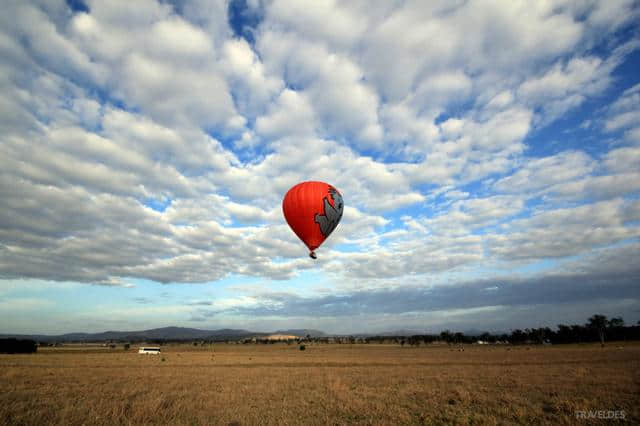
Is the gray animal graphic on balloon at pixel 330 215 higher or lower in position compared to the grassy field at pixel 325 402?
higher

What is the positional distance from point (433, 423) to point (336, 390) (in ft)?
32.1

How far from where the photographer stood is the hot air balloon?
27031 millimetres

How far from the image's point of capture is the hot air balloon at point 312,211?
88.7 ft

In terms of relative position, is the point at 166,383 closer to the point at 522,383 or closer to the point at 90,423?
the point at 90,423

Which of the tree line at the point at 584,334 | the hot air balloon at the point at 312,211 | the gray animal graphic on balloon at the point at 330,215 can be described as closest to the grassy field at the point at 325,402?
the hot air balloon at the point at 312,211

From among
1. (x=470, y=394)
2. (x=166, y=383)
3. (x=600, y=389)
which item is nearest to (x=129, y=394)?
(x=166, y=383)

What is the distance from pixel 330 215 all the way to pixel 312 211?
5.37 ft

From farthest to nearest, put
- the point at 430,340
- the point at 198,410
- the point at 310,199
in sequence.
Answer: the point at 430,340 → the point at 310,199 → the point at 198,410

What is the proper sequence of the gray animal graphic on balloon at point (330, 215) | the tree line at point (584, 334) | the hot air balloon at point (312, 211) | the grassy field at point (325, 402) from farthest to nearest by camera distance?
1. the tree line at point (584, 334)
2. the gray animal graphic on balloon at point (330, 215)
3. the hot air balloon at point (312, 211)
4. the grassy field at point (325, 402)

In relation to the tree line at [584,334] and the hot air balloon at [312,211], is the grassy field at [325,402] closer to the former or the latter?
the hot air balloon at [312,211]

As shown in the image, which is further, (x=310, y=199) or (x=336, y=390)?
(x=310, y=199)

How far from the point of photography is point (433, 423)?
1445 cm

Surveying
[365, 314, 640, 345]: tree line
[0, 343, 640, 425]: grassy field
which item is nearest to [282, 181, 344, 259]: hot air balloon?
[0, 343, 640, 425]: grassy field

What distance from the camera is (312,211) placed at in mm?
26906
